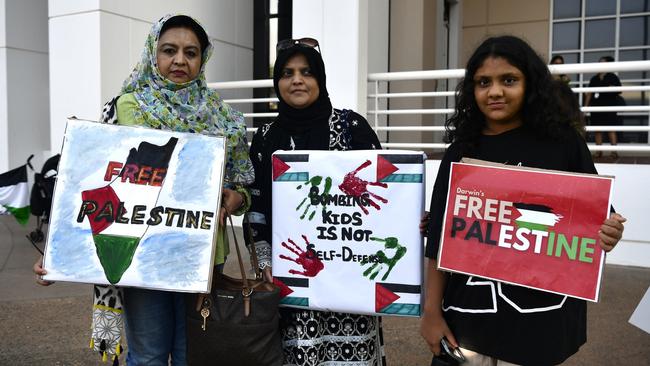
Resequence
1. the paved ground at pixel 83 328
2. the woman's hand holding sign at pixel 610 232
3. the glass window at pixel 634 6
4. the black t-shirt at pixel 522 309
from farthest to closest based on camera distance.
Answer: the glass window at pixel 634 6 < the paved ground at pixel 83 328 < the black t-shirt at pixel 522 309 < the woman's hand holding sign at pixel 610 232

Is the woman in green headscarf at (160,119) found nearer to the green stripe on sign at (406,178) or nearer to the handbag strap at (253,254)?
the handbag strap at (253,254)

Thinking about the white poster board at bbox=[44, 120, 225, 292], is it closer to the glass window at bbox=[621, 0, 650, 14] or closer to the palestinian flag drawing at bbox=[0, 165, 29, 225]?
the palestinian flag drawing at bbox=[0, 165, 29, 225]

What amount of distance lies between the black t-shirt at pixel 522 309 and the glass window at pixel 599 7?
12.1m

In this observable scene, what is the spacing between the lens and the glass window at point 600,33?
12.3 metres

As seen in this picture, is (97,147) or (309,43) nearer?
(97,147)

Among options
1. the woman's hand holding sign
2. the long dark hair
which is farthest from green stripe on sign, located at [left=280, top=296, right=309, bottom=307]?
the woman's hand holding sign

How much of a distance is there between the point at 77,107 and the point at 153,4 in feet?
6.25

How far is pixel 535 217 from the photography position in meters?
1.81

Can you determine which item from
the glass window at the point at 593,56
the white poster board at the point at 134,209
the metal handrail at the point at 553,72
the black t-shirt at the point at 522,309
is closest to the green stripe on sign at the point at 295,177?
the white poster board at the point at 134,209

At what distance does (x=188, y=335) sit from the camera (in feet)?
7.05

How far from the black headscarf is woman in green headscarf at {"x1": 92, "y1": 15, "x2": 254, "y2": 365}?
0.85 ft

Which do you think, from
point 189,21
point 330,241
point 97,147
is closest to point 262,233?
point 330,241

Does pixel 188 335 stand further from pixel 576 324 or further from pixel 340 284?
pixel 576 324

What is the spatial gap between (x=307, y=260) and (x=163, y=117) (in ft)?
2.59
